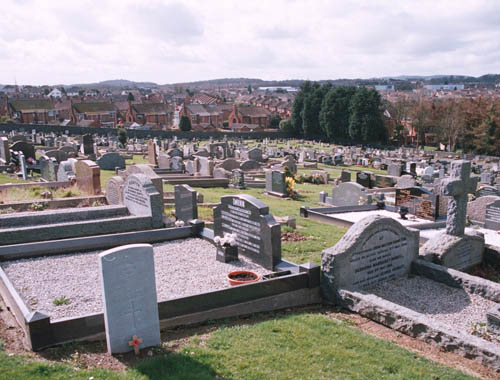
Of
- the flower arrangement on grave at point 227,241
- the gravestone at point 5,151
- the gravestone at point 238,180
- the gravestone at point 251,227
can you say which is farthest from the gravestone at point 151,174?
the gravestone at point 5,151

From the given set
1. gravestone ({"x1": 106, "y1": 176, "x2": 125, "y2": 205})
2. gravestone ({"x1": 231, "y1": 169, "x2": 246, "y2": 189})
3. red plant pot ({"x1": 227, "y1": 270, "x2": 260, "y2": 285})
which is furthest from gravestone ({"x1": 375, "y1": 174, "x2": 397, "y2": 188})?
red plant pot ({"x1": 227, "y1": 270, "x2": 260, "y2": 285})

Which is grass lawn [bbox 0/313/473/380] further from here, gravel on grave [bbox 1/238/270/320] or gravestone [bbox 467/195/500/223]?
gravestone [bbox 467/195/500/223]

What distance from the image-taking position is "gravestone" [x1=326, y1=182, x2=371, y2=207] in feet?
62.0

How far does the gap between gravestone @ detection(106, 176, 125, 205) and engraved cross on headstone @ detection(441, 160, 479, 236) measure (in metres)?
9.79

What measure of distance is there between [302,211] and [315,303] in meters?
8.64

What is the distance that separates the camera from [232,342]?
606 centimetres

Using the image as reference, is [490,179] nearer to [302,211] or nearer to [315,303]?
[302,211]

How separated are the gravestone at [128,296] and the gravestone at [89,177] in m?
12.1

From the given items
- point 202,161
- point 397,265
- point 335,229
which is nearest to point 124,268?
point 397,265

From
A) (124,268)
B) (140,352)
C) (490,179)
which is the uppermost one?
(124,268)

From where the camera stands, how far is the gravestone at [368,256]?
812 cm

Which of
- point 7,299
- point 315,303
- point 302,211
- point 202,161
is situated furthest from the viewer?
point 202,161

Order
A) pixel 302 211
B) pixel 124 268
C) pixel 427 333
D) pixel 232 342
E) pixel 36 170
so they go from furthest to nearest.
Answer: pixel 36 170, pixel 302 211, pixel 427 333, pixel 232 342, pixel 124 268

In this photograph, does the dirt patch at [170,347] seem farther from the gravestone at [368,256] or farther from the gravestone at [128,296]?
the gravestone at [368,256]
